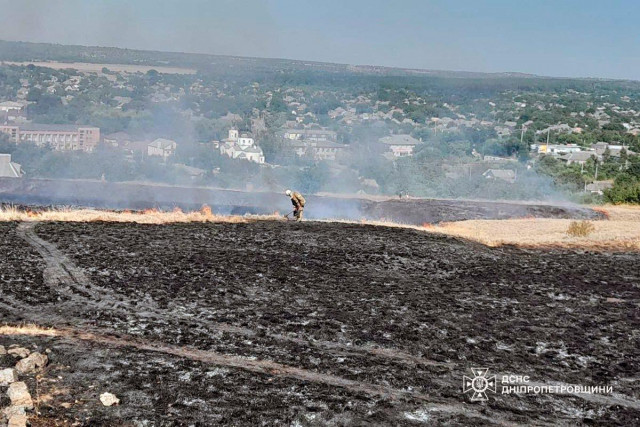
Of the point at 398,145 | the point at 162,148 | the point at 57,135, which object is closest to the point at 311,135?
the point at 398,145

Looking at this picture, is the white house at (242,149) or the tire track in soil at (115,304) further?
the white house at (242,149)

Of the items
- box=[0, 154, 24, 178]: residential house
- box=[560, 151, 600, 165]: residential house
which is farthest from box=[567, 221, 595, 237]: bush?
box=[560, 151, 600, 165]: residential house

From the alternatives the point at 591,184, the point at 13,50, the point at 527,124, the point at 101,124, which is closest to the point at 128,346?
the point at 591,184

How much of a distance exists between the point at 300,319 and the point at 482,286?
5.14 m

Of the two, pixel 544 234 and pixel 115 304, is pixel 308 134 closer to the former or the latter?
pixel 544 234

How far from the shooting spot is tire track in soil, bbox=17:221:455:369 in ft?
38.7

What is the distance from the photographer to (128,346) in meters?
11.6

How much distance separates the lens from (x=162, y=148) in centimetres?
6044

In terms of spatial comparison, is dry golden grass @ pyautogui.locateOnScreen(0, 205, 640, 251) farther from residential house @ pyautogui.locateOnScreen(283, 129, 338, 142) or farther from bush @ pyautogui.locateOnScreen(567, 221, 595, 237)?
residential house @ pyautogui.locateOnScreen(283, 129, 338, 142)

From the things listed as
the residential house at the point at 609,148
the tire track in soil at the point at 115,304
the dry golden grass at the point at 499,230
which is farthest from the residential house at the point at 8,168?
the residential house at the point at 609,148

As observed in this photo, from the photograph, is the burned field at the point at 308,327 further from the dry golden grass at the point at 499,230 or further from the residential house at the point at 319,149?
the residential house at the point at 319,149

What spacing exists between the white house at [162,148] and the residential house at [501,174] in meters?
22.5

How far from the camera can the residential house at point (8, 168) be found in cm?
4959

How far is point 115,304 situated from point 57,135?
174ft
